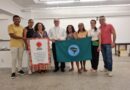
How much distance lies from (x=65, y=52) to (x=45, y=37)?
0.68 meters

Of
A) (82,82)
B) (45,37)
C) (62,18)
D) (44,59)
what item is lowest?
(82,82)

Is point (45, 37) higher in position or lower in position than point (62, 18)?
lower

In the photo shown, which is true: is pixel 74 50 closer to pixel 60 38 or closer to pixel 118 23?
pixel 60 38

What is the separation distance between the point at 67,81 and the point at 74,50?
1137 mm

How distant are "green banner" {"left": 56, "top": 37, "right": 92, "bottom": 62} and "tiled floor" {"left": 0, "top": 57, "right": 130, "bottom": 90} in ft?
1.34

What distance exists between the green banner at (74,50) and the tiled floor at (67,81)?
1.34ft

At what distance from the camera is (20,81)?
16.4 feet

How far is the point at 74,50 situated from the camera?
5.80 meters

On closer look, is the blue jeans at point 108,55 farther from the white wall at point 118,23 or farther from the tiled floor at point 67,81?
the white wall at point 118,23

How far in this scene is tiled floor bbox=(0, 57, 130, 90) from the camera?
4.39 meters

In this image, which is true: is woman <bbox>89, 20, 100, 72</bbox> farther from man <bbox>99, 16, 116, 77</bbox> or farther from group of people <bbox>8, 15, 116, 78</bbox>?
man <bbox>99, 16, 116, 77</bbox>

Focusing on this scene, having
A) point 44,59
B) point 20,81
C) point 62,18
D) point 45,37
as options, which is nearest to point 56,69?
point 44,59

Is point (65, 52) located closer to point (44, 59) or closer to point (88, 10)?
point (44, 59)

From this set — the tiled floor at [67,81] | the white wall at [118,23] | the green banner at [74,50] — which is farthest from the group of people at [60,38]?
the white wall at [118,23]
